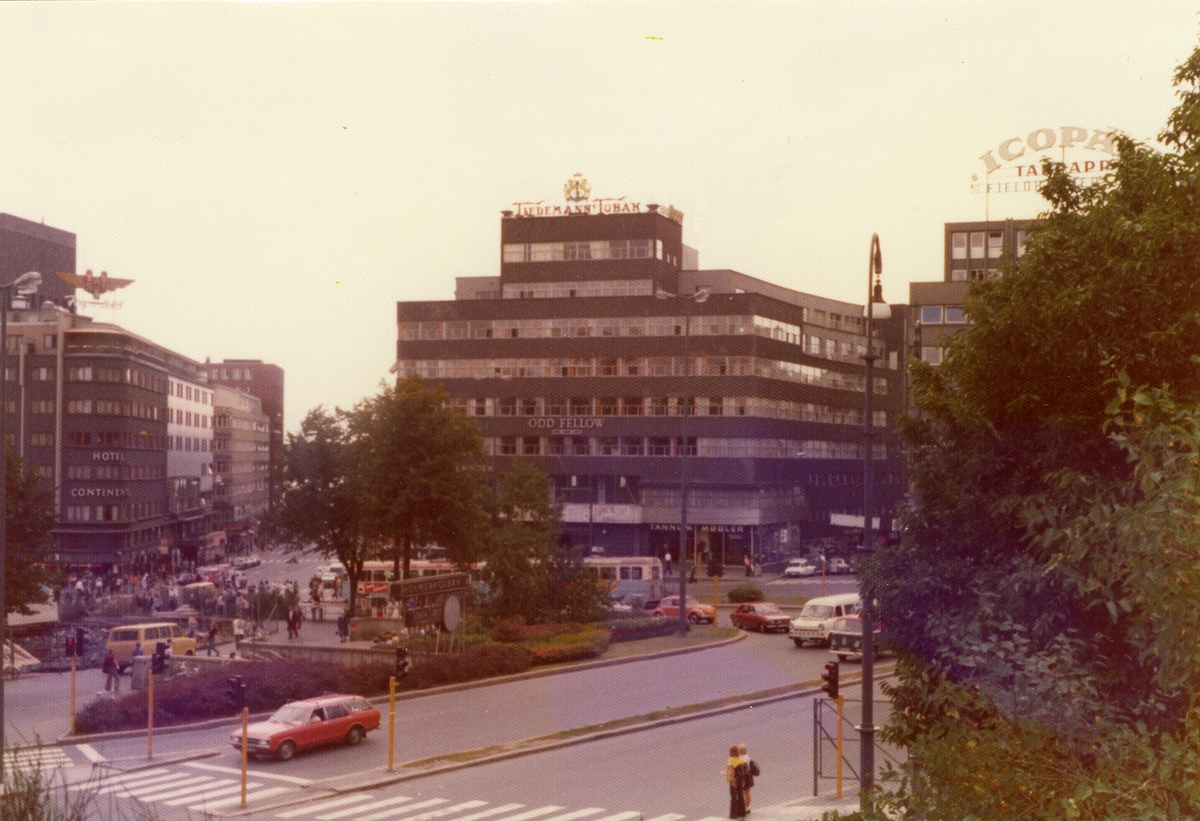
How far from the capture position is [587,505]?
262 ft

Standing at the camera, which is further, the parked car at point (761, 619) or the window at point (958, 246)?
the window at point (958, 246)

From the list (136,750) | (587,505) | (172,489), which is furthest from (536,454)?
(136,750)

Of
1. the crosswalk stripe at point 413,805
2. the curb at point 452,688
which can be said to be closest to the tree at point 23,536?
the curb at point 452,688

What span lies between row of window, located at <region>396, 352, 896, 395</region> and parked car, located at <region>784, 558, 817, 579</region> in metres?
12.2

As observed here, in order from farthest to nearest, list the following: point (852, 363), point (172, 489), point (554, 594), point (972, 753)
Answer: point (172, 489), point (852, 363), point (554, 594), point (972, 753)

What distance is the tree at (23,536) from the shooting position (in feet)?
144

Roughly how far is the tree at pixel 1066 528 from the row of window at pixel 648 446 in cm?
5951

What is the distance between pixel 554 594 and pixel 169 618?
18563 millimetres

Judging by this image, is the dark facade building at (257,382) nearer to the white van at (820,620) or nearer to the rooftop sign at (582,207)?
the rooftop sign at (582,207)

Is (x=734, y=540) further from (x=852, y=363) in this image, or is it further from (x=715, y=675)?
(x=715, y=675)

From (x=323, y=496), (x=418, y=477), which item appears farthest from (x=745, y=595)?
(x=323, y=496)

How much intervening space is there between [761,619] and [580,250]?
39.6m

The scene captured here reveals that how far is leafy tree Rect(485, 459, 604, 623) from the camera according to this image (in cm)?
4397

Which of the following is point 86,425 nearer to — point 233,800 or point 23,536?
point 23,536
